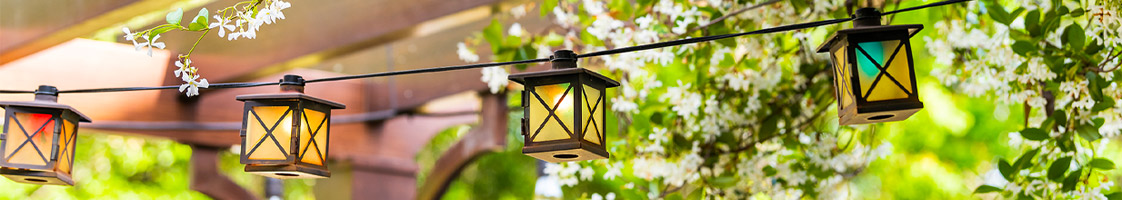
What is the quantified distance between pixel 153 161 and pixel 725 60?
7217 millimetres

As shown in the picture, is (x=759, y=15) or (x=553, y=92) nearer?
(x=553, y=92)

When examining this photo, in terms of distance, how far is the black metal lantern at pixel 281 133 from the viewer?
2100 millimetres

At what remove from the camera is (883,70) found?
1.71m

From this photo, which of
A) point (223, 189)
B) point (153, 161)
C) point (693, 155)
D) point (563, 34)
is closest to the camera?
point (693, 155)

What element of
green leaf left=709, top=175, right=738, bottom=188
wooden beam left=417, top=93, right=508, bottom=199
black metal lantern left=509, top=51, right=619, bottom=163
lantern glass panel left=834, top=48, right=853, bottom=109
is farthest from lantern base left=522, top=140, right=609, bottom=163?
wooden beam left=417, top=93, right=508, bottom=199

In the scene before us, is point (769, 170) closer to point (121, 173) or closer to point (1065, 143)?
point (1065, 143)

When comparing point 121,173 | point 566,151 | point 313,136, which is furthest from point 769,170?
point 121,173

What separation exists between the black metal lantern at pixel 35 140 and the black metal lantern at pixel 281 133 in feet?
2.29

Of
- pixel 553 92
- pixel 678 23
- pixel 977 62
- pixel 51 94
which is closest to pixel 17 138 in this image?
pixel 51 94

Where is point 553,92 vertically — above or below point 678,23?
below

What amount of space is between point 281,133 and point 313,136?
86 mm

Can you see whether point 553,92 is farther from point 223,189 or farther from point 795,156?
point 223,189

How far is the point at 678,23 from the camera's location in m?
2.71

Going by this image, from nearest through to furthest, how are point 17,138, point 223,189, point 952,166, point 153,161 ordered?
point 17,138 → point 223,189 → point 952,166 → point 153,161
